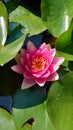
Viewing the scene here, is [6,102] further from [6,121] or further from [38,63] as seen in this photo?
[38,63]

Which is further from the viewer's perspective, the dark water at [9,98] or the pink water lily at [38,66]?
the dark water at [9,98]

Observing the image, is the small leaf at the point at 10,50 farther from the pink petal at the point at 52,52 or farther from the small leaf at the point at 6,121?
the small leaf at the point at 6,121

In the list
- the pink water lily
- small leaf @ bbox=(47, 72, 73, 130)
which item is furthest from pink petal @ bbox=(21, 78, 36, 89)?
small leaf @ bbox=(47, 72, 73, 130)

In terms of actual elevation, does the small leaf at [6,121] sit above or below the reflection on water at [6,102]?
above

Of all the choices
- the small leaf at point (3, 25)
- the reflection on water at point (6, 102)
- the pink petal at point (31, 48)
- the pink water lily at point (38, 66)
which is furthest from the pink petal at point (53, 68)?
the reflection on water at point (6, 102)

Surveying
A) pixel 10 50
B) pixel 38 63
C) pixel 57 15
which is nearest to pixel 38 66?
pixel 38 63

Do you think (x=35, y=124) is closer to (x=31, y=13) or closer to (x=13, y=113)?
(x=13, y=113)

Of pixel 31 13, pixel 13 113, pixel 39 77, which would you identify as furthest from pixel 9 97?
pixel 31 13
